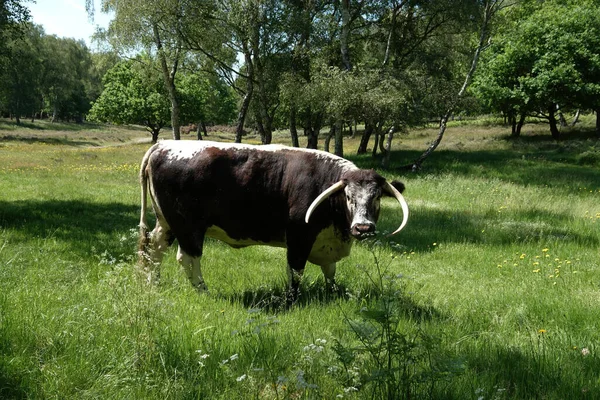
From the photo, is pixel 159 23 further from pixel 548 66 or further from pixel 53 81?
A: pixel 53 81

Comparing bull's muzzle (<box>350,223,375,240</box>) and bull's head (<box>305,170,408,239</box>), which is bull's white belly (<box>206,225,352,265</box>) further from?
bull's muzzle (<box>350,223,375,240</box>)

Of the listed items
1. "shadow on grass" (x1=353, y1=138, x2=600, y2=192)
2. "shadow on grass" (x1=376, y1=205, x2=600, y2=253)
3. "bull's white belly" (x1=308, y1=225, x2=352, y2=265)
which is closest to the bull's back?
"bull's white belly" (x1=308, y1=225, x2=352, y2=265)

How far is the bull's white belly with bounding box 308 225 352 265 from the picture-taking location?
20.9ft

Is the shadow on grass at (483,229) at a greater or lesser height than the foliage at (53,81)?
lesser

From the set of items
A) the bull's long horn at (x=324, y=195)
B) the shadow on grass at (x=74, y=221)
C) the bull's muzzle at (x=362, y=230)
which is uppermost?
the bull's long horn at (x=324, y=195)

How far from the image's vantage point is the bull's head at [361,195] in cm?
550

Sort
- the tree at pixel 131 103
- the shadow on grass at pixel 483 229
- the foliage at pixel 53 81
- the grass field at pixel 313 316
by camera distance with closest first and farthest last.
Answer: the grass field at pixel 313 316 → the shadow on grass at pixel 483 229 → the tree at pixel 131 103 → the foliage at pixel 53 81

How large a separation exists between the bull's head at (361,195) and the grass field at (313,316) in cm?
46

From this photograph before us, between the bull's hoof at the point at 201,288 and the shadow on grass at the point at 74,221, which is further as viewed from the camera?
the shadow on grass at the point at 74,221

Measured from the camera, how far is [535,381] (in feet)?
12.5

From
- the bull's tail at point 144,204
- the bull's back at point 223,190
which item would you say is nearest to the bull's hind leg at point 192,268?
the bull's back at point 223,190

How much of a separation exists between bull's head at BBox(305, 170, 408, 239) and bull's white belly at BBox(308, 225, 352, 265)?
551 millimetres

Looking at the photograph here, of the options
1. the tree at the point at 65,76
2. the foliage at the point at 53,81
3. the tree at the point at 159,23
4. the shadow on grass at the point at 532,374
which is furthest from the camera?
the tree at the point at 65,76

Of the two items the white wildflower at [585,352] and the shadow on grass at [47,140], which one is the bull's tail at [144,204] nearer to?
the white wildflower at [585,352]
